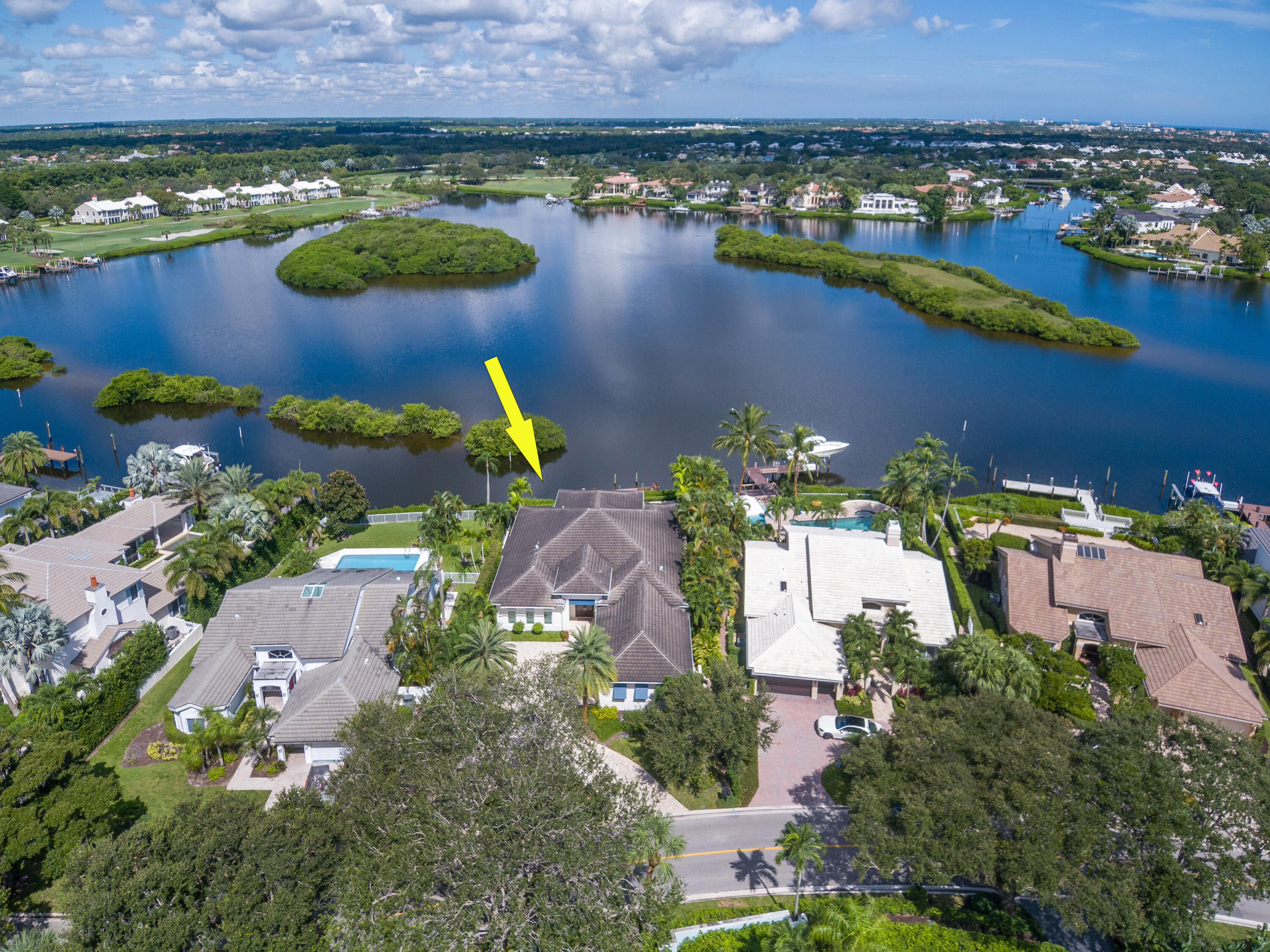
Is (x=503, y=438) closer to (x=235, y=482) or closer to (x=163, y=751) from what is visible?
(x=235, y=482)

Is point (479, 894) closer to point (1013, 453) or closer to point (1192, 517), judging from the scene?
point (1192, 517)

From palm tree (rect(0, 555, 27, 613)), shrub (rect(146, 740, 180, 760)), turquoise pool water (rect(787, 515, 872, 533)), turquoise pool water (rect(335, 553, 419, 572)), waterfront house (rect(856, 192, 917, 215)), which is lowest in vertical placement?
shrub (rect(146, 740, 180, 760))

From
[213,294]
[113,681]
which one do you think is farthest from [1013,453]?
[213,294]

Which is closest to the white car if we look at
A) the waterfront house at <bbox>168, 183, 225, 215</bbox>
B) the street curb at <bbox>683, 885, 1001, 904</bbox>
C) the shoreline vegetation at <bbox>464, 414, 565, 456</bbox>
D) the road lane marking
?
the road lane marking

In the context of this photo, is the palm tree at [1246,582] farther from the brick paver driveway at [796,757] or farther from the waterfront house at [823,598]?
the brick paver driveway at [796,757]

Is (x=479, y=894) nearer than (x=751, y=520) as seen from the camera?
Yes

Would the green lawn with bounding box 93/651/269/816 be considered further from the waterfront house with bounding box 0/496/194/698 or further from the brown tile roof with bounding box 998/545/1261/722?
the brown tile roof with bounding box 998/545/1261/722
